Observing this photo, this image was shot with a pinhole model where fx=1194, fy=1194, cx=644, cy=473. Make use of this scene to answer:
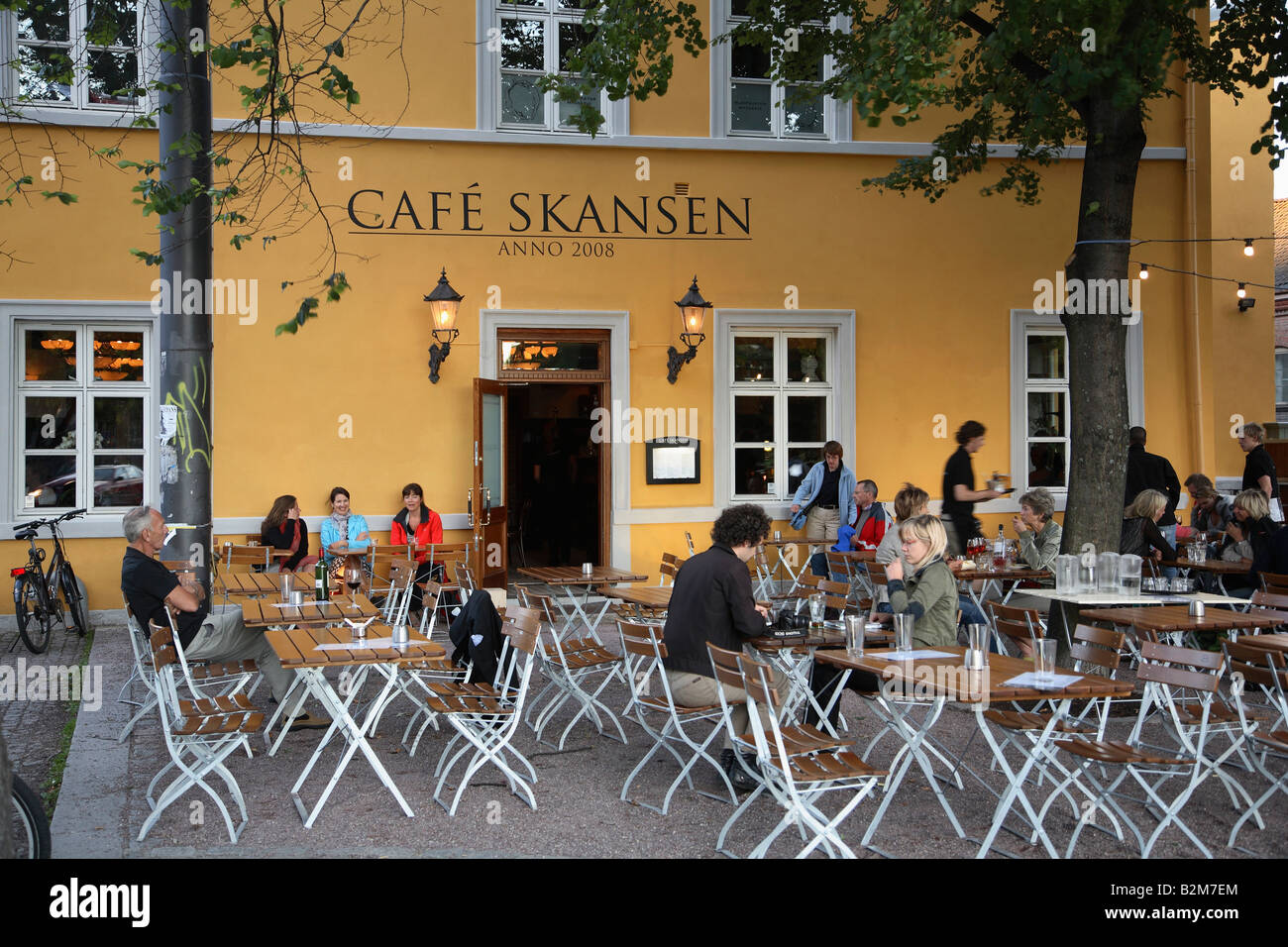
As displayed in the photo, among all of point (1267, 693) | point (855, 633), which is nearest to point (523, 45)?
point (855, 633)

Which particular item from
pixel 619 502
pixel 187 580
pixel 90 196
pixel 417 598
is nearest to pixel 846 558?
pixel 619 502

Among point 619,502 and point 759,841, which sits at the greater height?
point 619,502

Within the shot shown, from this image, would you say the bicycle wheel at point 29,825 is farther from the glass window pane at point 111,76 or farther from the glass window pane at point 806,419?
the glass window pane at point 806,419

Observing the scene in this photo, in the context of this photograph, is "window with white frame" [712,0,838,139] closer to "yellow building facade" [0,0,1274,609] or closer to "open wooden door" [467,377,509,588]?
"yellow building facade" [0,0,1274,609]

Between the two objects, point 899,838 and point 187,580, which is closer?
point 899,838

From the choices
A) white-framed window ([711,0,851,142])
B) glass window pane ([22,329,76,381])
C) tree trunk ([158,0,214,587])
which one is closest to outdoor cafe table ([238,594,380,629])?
tree trunk ([158,0,214,587])

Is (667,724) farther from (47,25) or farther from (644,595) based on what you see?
(47,25)

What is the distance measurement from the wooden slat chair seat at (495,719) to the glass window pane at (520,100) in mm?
6655

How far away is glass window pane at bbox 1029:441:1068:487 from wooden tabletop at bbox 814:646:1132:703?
748 centimetres

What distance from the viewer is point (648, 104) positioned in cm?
1149

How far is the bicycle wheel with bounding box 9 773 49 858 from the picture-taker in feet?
13.7

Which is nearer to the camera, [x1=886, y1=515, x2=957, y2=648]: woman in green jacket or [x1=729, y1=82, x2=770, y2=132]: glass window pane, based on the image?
[x1=886, y1=515, x2=957, y2=648]: woman in green jacket

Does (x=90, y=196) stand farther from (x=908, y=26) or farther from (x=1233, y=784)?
(x=1233, y=784)
